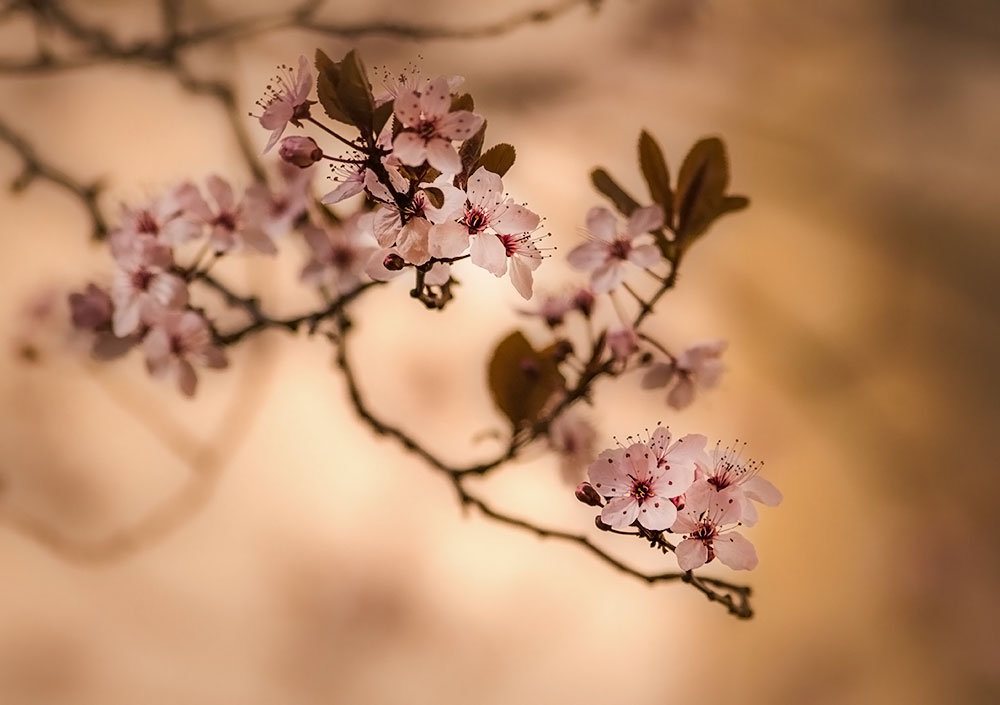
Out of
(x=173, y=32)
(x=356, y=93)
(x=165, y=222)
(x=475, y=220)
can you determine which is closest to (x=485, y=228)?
(x=475, y=220)

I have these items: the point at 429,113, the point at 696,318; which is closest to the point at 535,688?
the point at 696,318

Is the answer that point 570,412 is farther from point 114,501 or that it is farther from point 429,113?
point 114,501

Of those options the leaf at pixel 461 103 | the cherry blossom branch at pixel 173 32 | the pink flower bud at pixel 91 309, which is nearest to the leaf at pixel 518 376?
the leaf at pixel 461 103

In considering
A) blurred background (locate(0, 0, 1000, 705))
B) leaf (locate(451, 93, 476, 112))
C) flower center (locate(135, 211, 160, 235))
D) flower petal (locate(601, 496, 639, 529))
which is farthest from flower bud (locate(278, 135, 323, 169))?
blurred background (locate(0, 0, 1000, 705))

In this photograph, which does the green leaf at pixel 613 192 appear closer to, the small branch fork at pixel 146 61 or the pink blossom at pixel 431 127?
the pink blossom at pixel 431 127

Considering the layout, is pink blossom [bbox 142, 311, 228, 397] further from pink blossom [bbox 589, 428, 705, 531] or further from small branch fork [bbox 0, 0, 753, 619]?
pink blossom [bbox 589, 428, 705, 531]

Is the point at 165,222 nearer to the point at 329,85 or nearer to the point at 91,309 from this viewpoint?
the point at 91,309
